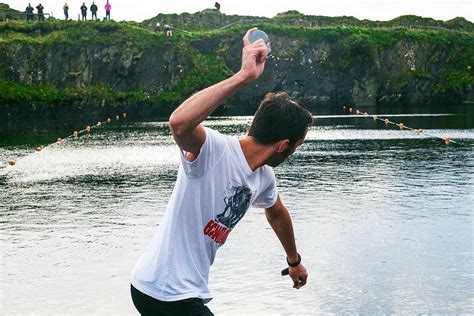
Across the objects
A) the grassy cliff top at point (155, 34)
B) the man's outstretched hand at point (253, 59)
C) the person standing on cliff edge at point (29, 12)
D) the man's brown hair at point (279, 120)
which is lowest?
the man's brown hair at point (279, 120)

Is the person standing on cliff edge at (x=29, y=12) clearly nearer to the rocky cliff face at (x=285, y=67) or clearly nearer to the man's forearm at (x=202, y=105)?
the rocky cliff face at (x=285, y=67)

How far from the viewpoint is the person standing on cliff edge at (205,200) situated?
4.34 meters

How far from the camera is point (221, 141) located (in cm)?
432

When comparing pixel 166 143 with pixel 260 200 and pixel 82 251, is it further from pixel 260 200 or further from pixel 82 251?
pixel 260 200

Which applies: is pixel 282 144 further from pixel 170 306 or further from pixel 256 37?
pixel 170 306

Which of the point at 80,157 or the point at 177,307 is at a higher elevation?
the point at 177,307

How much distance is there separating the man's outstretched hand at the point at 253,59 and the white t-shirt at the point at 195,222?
379mm

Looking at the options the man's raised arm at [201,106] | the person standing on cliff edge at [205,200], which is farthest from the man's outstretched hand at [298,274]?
the man's raised arm at [201,106]

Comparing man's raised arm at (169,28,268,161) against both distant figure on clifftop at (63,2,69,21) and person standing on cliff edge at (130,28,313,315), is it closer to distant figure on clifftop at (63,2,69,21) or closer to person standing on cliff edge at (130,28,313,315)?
person standing on cliff edge at (130,28,313,315)

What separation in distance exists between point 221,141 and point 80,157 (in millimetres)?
28796

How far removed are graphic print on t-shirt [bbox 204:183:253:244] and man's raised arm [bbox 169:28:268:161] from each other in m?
0.43

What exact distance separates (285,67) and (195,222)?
83.5 m

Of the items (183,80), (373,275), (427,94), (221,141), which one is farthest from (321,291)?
(427,94)

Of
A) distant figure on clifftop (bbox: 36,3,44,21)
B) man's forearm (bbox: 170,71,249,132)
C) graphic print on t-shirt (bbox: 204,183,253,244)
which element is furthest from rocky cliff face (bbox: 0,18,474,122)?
man's forearm (bbox: 170,71,249,132)
